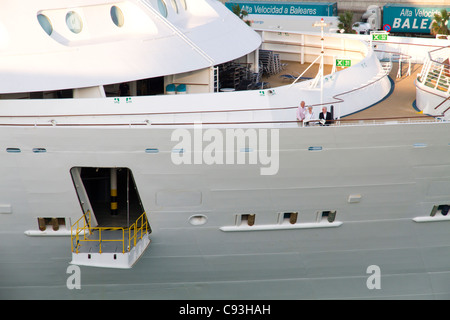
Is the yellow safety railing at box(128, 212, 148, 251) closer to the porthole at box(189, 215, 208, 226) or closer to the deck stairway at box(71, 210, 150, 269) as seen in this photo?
the deck stairway at box(71, 210, 150, 269)

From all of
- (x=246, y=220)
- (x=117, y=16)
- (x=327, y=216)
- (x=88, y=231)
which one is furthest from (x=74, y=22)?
(x=327, y=216)

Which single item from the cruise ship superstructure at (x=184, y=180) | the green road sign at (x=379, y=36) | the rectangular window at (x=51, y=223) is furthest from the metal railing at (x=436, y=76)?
the rectangular window at (x=51, y=223)

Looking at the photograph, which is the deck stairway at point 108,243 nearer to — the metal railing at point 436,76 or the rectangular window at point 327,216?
the rectangular window at point 327,216

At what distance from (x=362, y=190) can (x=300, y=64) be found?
8532 mm

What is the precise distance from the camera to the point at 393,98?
18.7 meters

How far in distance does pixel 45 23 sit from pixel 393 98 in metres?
8.75

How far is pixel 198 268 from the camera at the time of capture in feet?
50.3

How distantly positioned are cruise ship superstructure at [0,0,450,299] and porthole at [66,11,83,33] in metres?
0.04

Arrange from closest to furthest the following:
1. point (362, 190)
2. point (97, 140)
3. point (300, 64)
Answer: point (97, 140), point (362, 190), point (300, 64)

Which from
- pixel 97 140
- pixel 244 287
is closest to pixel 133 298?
pixel 244 287

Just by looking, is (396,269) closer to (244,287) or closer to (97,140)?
(244,287)

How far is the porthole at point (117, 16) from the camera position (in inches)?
650

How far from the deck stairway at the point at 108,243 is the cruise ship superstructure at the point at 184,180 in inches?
1.7
